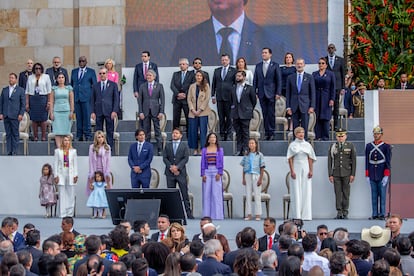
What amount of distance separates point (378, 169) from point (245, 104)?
3018 mm

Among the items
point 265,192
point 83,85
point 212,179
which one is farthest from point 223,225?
point 83,85

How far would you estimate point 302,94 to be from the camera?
23.8 m

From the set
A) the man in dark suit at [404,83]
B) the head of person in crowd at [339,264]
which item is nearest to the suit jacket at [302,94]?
the man in dark suit at [404,83]

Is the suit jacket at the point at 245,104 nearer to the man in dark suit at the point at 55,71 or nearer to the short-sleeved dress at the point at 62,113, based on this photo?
the short-sleeved dress at the point at 62,113

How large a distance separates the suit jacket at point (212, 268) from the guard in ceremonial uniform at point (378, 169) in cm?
1019

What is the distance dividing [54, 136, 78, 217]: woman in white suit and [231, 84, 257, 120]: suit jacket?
10.5 feet

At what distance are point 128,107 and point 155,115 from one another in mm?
3854

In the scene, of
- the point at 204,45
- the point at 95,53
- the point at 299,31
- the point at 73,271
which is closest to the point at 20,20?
the point at 95,53

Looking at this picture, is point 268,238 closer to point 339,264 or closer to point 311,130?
point 339,264

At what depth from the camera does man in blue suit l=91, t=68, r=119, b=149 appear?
24469 mm

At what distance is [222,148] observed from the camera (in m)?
23.4

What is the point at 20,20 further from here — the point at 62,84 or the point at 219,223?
the point at 219,223

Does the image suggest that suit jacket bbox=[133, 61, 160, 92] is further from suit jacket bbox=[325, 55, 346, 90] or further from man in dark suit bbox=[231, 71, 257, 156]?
suit jacket bbox=[325, 55, 346, 90]

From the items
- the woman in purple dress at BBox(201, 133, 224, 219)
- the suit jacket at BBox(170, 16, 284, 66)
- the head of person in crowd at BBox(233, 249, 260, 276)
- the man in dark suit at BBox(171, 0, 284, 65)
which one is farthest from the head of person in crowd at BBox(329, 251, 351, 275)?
the man in dark suit at BBox(171, 0, 284, 65)
